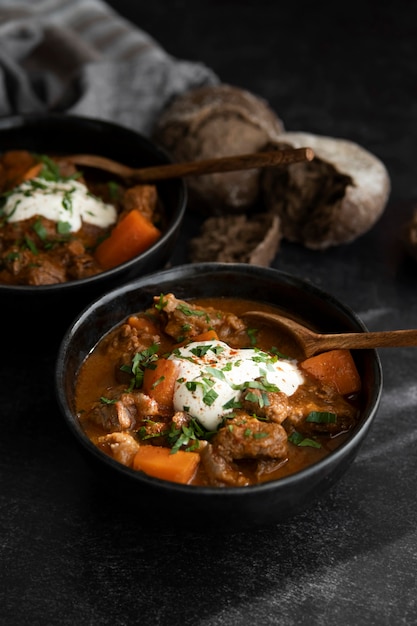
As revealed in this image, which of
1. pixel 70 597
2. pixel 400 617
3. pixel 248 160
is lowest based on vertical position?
pixel 70 597

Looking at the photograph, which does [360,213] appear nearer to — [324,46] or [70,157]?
[70,157]

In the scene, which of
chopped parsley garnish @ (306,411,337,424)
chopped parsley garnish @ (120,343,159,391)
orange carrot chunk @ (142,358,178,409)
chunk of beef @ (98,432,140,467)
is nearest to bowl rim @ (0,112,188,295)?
chopped parsley garnish @ (120,343,159,391)

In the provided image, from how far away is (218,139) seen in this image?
16.5 feet

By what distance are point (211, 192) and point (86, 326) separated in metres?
1.67

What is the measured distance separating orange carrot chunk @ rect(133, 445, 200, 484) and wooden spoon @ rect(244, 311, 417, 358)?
75 centimetres

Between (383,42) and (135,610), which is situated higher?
(383,42)

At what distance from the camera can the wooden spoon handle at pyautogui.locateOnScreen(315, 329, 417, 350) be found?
3354mm

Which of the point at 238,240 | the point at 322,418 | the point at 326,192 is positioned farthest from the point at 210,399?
the point at 326,192

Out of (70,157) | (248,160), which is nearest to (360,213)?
(248,160)

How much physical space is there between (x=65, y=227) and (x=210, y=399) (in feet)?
4.85

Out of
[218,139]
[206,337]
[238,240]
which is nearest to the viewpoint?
[206,337]

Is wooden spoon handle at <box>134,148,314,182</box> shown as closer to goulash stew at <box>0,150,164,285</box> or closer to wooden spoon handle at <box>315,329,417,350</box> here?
goulash stew at <box>0,150,164,285</box>

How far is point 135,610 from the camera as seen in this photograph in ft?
10.4

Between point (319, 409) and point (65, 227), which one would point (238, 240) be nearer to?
point (65, 227)
